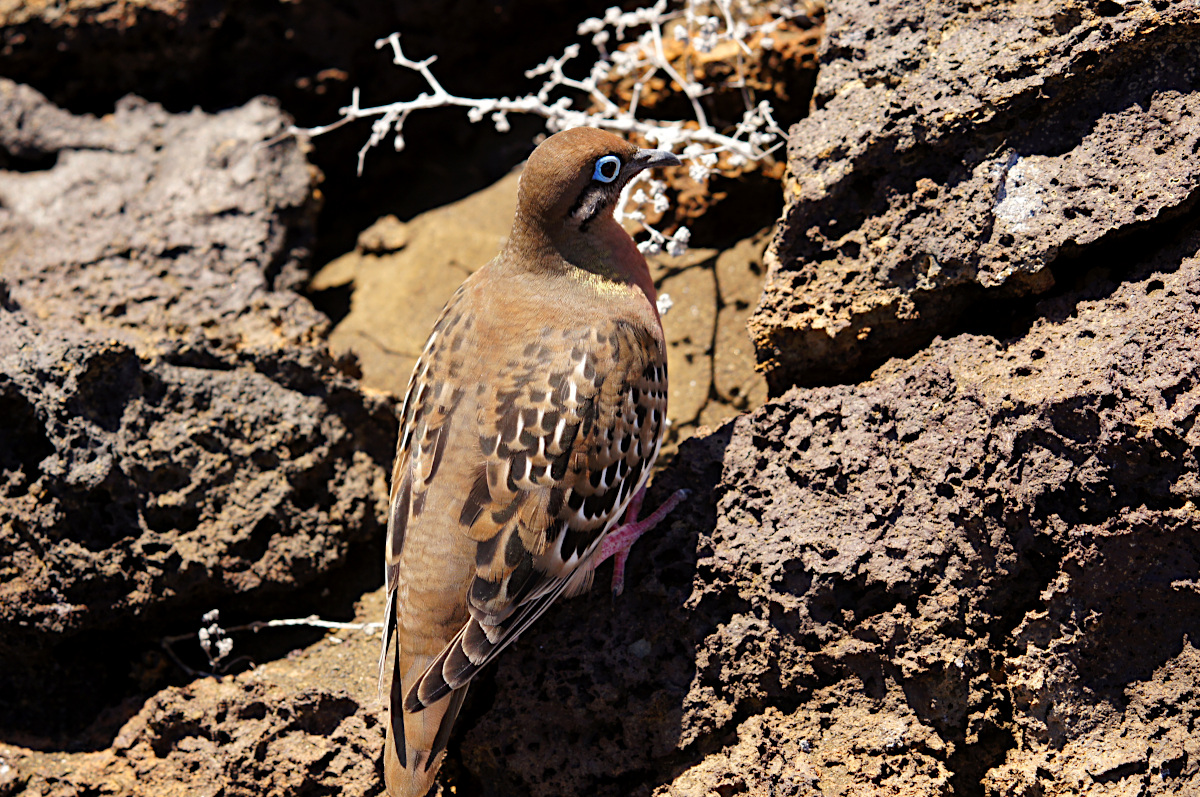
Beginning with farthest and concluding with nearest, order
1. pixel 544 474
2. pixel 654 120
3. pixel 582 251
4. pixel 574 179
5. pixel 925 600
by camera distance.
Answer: pixel 654 120
pixel 582 251
pixel 574 179
pixel 544 474
pixel 925 600

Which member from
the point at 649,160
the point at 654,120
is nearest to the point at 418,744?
the point at 649,160

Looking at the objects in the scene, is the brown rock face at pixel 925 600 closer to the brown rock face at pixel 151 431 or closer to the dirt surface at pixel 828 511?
the dirt surface at pixel 828 511

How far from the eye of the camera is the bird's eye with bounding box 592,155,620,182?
389cm

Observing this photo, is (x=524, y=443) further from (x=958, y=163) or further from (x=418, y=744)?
(x=958, y=163)

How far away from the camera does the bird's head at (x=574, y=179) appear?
3854 millimetres

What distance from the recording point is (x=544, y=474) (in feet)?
11.4

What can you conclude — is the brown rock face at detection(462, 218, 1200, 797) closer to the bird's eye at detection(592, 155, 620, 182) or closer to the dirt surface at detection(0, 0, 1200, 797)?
the dirt surface at detection(0, 0, 1200, 797)

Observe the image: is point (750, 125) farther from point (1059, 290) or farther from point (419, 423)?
point (419, 423)

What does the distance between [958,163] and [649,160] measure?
4.28 ft

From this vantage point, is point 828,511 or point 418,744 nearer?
point 418,744

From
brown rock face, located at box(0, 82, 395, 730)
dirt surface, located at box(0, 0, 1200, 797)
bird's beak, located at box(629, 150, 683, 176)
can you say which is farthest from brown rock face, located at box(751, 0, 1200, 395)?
brown rock face, located at box(0, 82, 395, 730)

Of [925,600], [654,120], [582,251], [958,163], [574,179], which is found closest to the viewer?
[925,600]

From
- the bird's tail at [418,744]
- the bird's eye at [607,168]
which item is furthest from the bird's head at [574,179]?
the bird's tail at [418,744]

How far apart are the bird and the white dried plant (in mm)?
771
